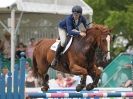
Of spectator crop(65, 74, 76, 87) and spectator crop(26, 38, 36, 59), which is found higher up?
spectator crop(26, 38, 36, 59)

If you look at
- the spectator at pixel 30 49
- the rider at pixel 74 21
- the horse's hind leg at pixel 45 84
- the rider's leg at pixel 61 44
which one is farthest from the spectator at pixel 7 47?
the rider at pixel 74 21

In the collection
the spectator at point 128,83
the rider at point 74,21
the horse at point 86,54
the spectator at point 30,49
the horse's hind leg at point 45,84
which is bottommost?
the spectator at point 128,83

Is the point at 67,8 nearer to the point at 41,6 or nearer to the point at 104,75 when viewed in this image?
the point at 41,6

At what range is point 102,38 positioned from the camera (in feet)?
35.5

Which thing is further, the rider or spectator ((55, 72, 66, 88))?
spectator ((55, 72, 66, 88))

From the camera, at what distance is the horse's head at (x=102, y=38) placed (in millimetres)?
10562

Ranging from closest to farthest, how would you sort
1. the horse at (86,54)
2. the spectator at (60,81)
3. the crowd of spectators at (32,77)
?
the horse at (86,54)
the crowd of spectators at (32,77)
the spectator at (60,81)

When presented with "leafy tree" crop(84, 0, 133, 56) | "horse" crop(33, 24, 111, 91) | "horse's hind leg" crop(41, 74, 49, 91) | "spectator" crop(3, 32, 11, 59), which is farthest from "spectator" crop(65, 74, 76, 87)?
"leafy tree" crop(84, 0, 133, 56)

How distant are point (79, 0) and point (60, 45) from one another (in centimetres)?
659

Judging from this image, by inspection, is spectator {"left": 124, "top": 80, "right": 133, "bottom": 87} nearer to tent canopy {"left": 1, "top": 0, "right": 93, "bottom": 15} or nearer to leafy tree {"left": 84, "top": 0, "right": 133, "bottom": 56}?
tent canopy {"left": 1, "top": 0, "right": 93, "bottom": 15}

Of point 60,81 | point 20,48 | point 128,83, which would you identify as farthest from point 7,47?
point 128,83

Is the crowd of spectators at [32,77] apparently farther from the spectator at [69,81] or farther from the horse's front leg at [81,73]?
the horse's front leg at [81,73]

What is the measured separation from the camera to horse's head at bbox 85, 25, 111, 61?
1056 cm

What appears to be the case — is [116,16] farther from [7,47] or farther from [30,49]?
[7,47]
